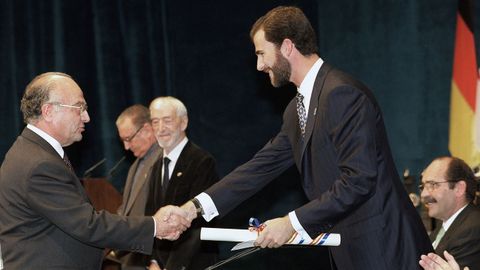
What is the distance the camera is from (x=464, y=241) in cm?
449

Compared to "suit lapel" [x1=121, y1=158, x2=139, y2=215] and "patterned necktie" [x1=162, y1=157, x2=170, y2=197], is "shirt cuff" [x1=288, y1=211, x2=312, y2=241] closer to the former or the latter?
"patterned necktie" [x1=162, y1=157, x2=170, y2=197]

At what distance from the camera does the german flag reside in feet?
19.8

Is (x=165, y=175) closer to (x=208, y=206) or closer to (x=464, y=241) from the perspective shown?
(x=208, y=206)

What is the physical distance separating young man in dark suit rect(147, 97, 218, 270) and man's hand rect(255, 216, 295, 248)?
1768mm

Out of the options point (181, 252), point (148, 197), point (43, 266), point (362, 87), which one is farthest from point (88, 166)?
point (362, 87)

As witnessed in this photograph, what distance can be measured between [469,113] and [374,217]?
3.02 meters

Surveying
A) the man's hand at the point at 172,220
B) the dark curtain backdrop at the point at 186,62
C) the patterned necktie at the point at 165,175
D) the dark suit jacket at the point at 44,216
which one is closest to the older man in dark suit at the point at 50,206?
the dark suit jacket at the point at 44,216

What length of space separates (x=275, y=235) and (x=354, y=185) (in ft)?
1.24

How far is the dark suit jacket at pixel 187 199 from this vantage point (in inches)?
200

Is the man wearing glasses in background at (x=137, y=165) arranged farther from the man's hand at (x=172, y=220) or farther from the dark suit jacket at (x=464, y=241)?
the dark suit jacket at (x=464, y=241)

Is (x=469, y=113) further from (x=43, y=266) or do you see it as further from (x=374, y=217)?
(x=43, y=266)

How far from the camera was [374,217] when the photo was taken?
3.34 m

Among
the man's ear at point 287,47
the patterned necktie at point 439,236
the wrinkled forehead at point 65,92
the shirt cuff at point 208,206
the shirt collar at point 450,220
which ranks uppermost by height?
the man's ear at point 287,47

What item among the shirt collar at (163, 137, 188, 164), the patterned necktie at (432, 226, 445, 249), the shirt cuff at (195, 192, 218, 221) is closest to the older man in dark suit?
the shirt cuff at (195, 192, 218, 221)
